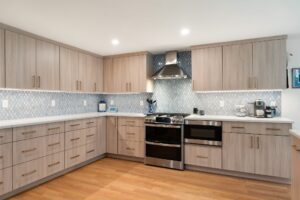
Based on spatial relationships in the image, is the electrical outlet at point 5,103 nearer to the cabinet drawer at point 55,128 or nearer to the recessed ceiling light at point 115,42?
the cabinet drawer at point 55,128

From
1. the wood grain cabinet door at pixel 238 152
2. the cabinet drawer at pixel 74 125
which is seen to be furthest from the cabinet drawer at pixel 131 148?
the wood grain cabinet door at pixel 238 152

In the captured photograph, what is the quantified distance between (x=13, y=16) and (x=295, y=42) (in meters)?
4.49

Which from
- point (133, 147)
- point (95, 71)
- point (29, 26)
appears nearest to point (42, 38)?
point (29, 26)

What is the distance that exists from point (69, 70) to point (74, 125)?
3.77 ft

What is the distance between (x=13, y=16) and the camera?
7.79 feet

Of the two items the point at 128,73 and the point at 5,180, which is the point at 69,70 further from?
the point at 5,180

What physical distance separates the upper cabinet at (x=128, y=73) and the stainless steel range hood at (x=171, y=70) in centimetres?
30

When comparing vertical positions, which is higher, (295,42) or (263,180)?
(295,42)

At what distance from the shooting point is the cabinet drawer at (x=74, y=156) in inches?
130

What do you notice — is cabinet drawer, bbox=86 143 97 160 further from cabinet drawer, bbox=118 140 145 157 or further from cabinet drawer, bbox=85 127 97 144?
cabinet drawer, bbox=118 140 145 157

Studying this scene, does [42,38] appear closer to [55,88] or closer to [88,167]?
[55,88]

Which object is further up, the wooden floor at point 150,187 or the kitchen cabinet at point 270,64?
the kitchen cabinet at point 270,64

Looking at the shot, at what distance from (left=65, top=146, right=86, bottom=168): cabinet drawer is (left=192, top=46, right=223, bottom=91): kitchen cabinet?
256 centimetres

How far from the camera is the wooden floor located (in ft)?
8.31
